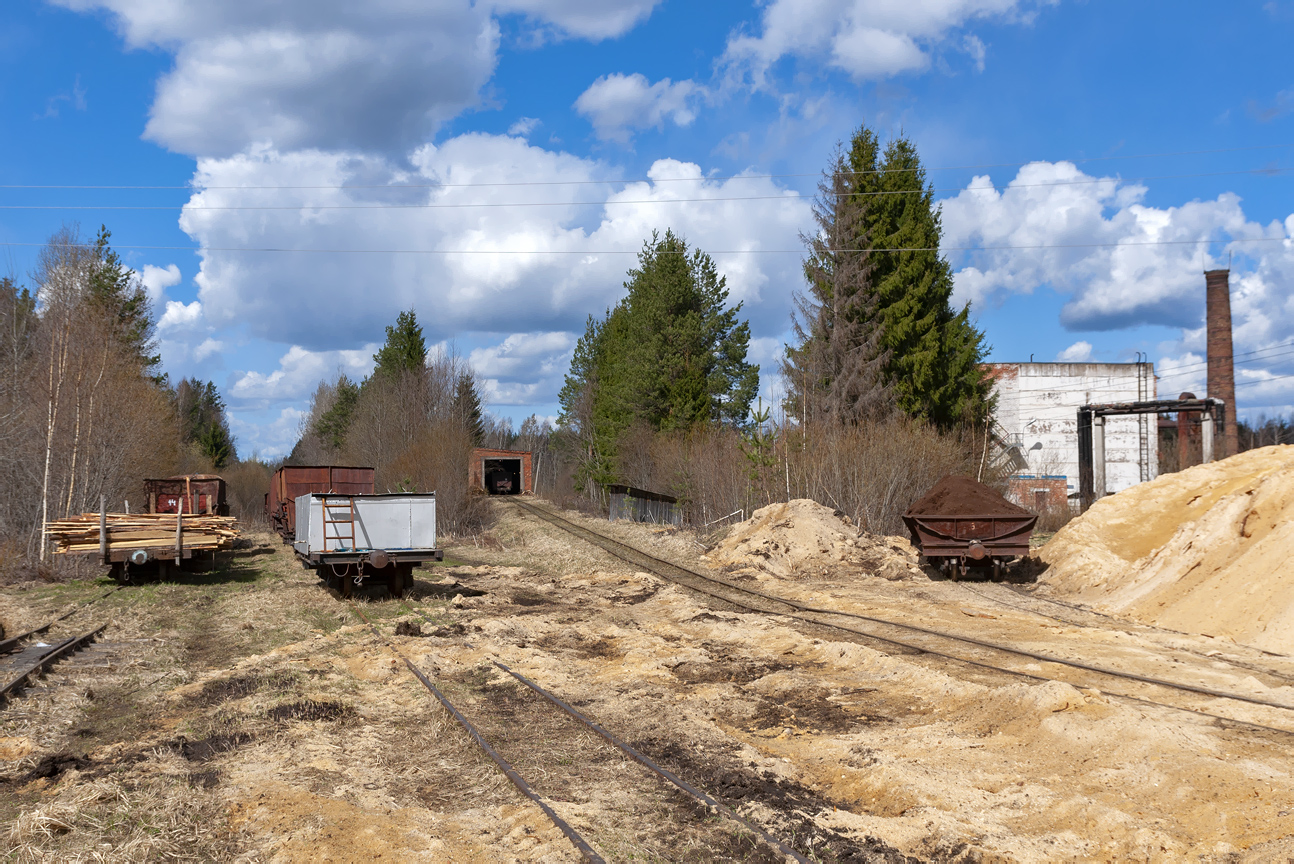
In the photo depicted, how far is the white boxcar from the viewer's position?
1639 centimetres

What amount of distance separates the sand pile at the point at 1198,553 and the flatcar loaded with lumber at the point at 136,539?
745 inches

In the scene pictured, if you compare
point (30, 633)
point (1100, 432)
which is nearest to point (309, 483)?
point (30, 633)

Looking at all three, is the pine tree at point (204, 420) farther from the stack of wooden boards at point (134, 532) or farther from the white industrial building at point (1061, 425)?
the white industrial building at point (1061, 425)

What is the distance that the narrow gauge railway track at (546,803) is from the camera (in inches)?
207

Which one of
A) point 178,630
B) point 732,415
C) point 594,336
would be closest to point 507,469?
point 594,336

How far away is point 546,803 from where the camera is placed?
598 cm

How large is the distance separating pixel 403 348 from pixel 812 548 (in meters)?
43.4

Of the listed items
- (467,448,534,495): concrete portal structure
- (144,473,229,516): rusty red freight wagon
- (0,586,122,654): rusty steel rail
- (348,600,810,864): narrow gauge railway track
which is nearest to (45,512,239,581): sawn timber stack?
(0,586,122,654): rusty steel rail

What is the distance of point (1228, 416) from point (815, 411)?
88.8 feet

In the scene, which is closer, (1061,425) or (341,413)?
(1061,425)

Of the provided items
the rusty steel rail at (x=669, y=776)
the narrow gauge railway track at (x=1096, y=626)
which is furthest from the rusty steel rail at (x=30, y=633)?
the narrow gauge railway track at (x=1096, y=626)

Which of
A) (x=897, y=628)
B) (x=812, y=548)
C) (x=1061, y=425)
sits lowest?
(x=897, y=628)

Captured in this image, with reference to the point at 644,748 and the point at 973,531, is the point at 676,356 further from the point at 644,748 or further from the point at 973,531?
the point at 644,748

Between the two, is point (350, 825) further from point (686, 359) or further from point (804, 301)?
point (686, 359)
